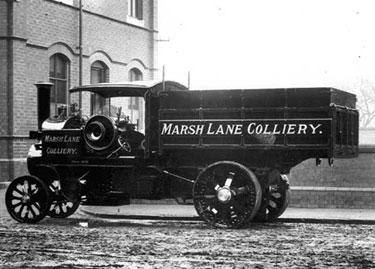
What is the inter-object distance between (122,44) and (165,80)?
1214 cm

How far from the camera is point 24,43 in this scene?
20047 millimetres

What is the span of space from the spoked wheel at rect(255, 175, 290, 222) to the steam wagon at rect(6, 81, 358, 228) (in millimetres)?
17

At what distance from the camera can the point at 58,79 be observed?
72.0 feet

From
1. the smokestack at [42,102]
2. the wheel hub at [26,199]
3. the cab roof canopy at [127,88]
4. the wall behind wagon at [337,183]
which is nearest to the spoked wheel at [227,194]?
the cab roof canopy at [127,88]

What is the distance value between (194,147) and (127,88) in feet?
5.46

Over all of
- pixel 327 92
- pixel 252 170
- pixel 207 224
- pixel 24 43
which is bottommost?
Answer: pixel 207 224

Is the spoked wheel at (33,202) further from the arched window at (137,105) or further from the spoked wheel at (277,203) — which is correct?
the arched window at (137,105)

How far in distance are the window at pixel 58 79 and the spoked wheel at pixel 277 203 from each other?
9964 mm

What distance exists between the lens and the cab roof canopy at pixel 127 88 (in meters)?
12.8

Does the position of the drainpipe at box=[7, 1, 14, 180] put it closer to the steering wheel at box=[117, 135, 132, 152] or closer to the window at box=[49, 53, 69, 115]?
the window at box=[49, 53, 69, 115]

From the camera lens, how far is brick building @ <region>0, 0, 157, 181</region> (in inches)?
773

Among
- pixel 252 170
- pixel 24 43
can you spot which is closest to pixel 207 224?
pixel 252 170

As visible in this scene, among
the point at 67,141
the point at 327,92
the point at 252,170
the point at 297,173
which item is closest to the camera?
the point at 327,92

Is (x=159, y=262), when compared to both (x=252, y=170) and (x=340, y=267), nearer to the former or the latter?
(x=340, y=267)
